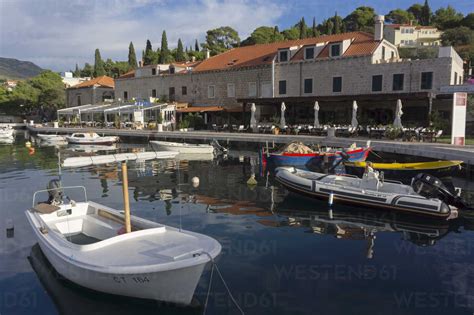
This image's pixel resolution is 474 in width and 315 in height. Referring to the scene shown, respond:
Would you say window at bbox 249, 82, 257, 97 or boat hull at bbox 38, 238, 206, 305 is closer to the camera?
boat hull at bbox 38, 238, 206, 305

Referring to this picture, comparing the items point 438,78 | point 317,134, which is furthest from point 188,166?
point 438,78

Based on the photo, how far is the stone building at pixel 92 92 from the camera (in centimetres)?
6525

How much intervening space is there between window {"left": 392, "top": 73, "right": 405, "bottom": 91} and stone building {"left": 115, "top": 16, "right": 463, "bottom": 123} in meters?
0.08

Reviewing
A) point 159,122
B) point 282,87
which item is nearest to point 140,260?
point 282,87

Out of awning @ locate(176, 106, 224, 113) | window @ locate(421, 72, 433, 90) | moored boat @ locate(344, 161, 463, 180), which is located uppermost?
window @ locate(421, 72, 433, 90)

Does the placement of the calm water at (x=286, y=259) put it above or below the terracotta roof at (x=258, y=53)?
below

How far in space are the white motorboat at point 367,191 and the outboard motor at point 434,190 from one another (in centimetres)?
11

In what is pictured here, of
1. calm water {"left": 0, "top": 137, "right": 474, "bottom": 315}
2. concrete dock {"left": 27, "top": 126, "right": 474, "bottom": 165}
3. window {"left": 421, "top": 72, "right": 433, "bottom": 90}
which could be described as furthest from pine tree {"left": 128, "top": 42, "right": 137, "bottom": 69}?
calm water {"left": 0, "top": 137, "right": 474, "bottom": 315}

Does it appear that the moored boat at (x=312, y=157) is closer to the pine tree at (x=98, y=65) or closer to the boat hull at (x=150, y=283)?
the boat hull at (x=150, y=283)

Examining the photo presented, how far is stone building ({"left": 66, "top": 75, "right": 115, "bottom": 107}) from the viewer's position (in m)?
65.2

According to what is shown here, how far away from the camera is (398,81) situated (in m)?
34.9

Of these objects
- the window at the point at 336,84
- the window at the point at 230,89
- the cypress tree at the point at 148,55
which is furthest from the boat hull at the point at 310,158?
the cypress tree at the point at 148,55

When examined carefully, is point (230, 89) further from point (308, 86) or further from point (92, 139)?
point (92, 139)

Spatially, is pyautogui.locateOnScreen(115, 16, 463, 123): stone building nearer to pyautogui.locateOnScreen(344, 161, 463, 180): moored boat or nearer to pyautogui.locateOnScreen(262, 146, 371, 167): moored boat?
pyautogui.locateOnScreen(262, 146, 371, 167): moored boat
